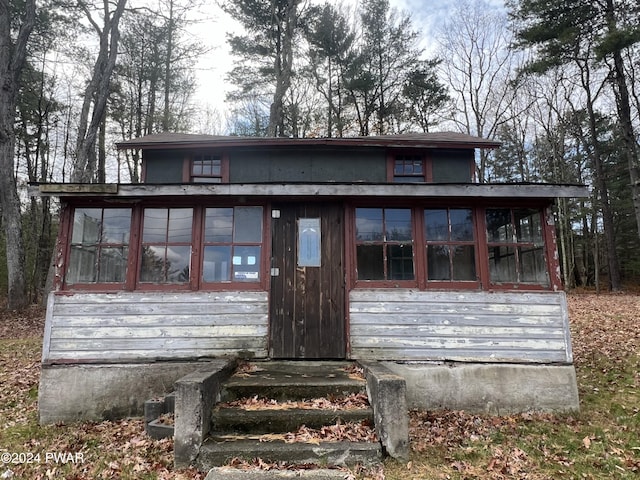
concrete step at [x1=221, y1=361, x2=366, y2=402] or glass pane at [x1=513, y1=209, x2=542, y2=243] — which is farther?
glass pane at [x1=513, y1=209, x2=542, y2=243]

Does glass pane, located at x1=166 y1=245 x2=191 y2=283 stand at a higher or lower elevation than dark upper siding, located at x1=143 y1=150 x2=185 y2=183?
lower

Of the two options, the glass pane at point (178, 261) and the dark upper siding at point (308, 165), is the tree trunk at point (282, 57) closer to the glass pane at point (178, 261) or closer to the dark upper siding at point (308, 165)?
the dark upper siding at point (308, 165)

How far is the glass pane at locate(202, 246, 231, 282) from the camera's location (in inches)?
227

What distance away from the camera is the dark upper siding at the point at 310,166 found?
27.5 feet

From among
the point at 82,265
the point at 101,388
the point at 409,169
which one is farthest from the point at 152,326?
the point at 409,169

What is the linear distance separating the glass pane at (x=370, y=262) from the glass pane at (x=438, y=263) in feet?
2.49

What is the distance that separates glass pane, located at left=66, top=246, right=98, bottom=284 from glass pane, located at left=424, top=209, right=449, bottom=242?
5.28 m

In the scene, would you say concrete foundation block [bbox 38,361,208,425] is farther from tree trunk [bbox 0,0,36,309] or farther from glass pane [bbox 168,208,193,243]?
tree trunk [bbox 0,0,36,309]

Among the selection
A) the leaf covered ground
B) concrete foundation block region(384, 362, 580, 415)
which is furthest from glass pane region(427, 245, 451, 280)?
the leaf covered ground

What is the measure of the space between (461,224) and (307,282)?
2653 mm

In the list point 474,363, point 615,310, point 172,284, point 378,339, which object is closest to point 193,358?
point 172,284

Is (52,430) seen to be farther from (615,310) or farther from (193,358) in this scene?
(615,310)

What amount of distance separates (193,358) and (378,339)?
2.85 meters

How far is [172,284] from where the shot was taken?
5.71m
